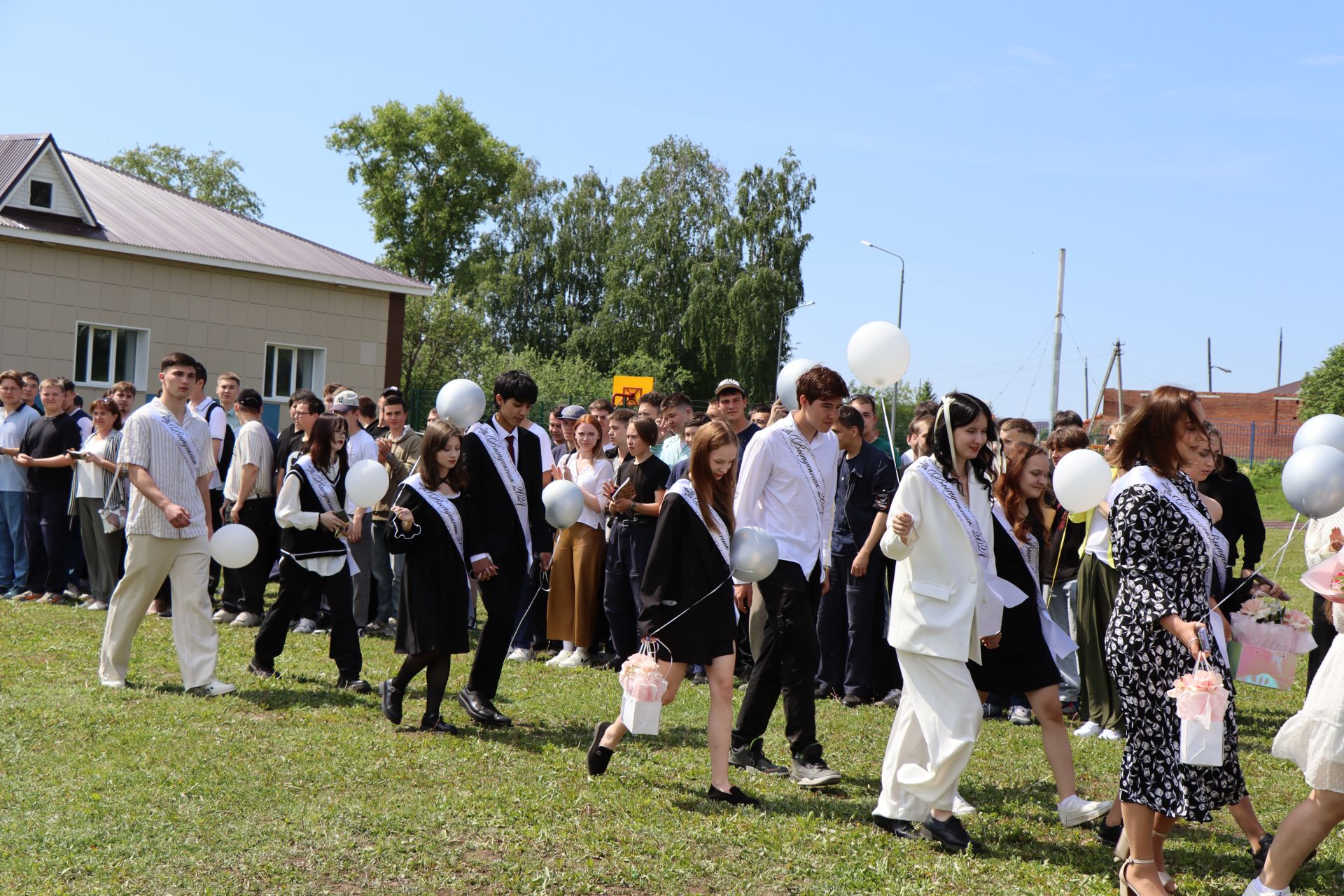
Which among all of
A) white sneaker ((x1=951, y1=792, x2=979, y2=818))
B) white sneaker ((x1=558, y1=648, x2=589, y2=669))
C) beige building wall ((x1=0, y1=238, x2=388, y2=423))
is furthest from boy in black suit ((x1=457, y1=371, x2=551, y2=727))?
beige building wall ((x1=0, y1=238, x2=388, y2=423))

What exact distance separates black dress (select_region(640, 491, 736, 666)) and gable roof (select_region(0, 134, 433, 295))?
69.4ft

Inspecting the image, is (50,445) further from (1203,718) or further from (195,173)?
(195,173)

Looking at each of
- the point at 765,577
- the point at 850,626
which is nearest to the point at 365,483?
the point at 765,577

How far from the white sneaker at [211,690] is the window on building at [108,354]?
1888 cm

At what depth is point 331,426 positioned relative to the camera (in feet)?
28.3

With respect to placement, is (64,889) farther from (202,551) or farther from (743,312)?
(743,312)

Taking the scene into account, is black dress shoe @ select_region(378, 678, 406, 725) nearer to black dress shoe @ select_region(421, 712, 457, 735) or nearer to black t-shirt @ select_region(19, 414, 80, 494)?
black dress shoe @ select_region(421, 712, 457, 735)

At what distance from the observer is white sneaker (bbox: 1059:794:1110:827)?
532cm

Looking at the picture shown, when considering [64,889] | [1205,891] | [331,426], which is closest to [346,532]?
[331,426]

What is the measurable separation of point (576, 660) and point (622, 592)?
30.2 inches

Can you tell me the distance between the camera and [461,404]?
714 centimetres

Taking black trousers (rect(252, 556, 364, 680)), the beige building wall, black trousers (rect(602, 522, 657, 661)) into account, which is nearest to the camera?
black trousers (rect(252, 556, 364, 680))

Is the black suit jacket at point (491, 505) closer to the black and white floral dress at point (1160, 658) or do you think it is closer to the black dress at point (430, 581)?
the black dress at point (430, 581)

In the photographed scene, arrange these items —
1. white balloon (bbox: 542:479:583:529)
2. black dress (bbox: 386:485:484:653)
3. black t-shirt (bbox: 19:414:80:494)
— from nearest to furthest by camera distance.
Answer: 1. black dress (bbox: 386:485:484:653)
2. white balloon (bbox: 542:479:583:529)
3. black t-shirt (bbox: 19:414:80:494)
